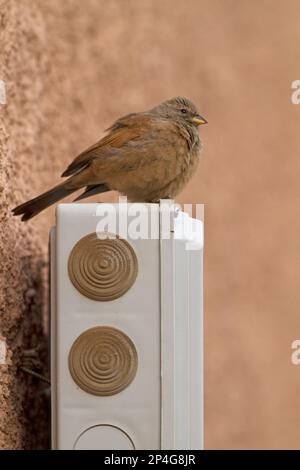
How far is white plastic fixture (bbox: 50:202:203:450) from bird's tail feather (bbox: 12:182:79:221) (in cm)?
50

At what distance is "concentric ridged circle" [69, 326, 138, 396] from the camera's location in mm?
3436

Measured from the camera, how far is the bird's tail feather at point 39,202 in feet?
13.1

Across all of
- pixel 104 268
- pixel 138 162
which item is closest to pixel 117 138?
pixel 138 162

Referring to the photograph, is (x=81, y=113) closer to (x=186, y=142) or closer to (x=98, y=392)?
(x=186, y=142)

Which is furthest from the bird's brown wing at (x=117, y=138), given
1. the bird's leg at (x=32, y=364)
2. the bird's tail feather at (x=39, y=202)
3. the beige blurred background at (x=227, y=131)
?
the beige blurred background at (x=227, y=131)

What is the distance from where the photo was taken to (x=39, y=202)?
402 centimetres

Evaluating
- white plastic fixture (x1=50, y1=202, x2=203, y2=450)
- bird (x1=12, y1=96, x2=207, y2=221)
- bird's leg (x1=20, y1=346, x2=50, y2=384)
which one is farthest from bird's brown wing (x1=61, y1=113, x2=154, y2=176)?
bird's leg (x1=20, y1=346, x2=50, y2=384)

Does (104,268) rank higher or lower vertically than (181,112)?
lower

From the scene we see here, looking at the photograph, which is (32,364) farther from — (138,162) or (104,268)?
(138,162)

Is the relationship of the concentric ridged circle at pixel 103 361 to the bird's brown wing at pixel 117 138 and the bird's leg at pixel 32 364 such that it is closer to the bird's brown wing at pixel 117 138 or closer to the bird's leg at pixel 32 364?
the bird's leg at pixel 32 364

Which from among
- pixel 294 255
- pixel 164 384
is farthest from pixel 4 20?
pixel 294 255

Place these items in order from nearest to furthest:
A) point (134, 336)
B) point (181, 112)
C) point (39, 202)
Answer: point (134, 336) < point (39, 202) < point (181, 112)

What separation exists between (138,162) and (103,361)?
87cm

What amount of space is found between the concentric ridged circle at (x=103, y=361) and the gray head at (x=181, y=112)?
112 centimetres
